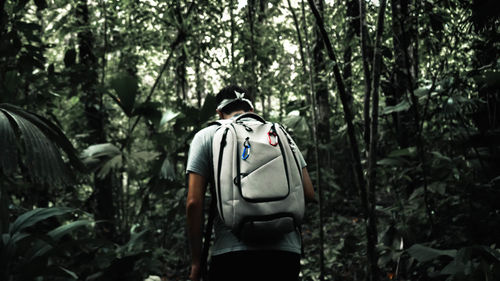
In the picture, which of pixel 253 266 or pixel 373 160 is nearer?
pixel 253 266

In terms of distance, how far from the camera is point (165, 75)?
269 inches

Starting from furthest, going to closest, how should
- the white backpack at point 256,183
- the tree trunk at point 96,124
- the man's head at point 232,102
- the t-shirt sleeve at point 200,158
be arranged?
the tree trunk at point 96,124 → the man's head at point 232,102 → the t-shirt sleeve at point 200,158 → the white backpack at point 256,183

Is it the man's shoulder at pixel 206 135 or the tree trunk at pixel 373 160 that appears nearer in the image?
the man's shoulder at pixel 206 135

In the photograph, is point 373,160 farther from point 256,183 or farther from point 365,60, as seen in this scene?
point 256,183

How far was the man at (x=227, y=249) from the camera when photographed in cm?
167

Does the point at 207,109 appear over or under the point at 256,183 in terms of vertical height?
over

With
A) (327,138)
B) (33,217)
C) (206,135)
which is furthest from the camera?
(327,138)

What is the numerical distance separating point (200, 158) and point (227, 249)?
1.50 feet

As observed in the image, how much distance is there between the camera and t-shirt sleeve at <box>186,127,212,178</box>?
183 cm

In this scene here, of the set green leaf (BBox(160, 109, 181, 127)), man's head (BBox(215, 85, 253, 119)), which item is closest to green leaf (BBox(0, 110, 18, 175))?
man's head (BBox(215, 85, 253, 119))

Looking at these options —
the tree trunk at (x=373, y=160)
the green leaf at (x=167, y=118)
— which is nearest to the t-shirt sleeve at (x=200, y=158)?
the tree trunk at (x=373, y=160)

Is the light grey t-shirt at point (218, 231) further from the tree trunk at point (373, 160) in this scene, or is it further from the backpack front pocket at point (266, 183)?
the tree trunk at point (373, 160)

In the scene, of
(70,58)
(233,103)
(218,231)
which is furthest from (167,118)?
(218,231)

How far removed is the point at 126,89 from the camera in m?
3.88
